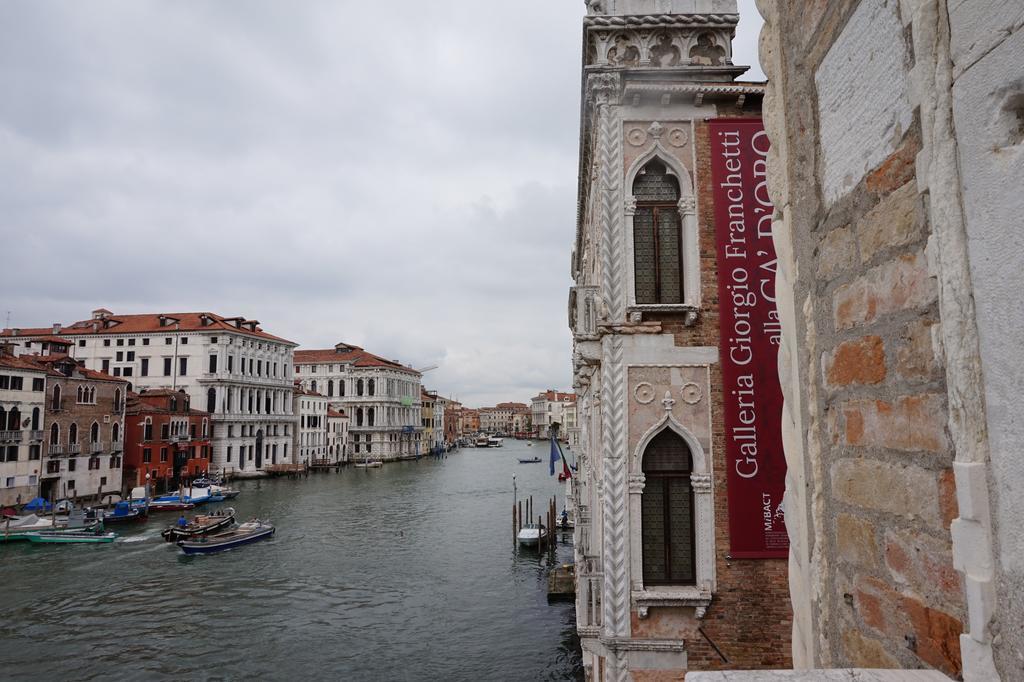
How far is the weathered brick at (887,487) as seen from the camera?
1660 mm

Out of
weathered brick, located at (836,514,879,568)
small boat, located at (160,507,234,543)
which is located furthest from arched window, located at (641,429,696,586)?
small boat, located at (160,507,234,543)

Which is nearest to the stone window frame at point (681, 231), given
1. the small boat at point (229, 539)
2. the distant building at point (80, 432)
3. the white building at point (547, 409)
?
the small boat at point (229, 539)

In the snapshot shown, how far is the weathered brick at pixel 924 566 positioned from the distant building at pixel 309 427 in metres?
61.3

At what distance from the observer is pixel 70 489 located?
34156mm

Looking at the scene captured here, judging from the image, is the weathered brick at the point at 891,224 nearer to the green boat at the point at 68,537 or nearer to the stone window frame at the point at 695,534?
the stone window frame at the point at 695,534

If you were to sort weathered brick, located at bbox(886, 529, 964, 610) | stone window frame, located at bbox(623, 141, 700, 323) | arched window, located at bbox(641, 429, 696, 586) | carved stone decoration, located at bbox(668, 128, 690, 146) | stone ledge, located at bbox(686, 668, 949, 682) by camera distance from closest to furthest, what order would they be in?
stone ledge, located at bbox(686, 668, 949, 682) < weathered brick, located at bbox(886, 529, 964, 610) < arched window, located at bbox(641, 429, 696, 586) < stone window frame, located at bbox(623, 141, 700, 323) < carved stone decoration, located at bbox(668, 128, 690, 146)

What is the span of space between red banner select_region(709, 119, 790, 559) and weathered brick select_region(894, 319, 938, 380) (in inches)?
244

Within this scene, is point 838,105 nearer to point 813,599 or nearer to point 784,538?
point 813,599

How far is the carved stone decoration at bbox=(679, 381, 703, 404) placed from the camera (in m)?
7.83

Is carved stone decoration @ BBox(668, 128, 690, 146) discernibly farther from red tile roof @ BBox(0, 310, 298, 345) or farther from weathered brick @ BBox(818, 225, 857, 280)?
red tile roof @ BBox(0, 310, 298, 345)

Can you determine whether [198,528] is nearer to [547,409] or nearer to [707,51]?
[707,51]

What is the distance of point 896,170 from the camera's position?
1790mm

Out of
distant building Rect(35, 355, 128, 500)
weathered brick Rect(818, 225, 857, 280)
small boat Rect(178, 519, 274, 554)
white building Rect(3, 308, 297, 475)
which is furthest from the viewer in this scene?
white building Rect(3, 308, 297, 475)

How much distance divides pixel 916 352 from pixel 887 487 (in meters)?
0.41
